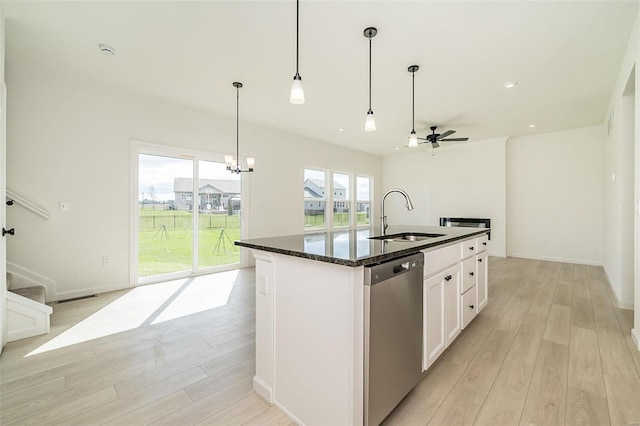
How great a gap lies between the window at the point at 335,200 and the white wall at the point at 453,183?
35.8 inches

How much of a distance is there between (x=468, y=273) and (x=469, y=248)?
0.22 m

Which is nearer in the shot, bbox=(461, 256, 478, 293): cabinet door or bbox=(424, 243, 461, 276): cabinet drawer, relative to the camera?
bbox=(424, 243, 461, 276): cabinet drawer

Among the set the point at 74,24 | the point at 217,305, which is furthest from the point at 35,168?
the point at 217,305

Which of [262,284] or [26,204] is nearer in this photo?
[262,284]

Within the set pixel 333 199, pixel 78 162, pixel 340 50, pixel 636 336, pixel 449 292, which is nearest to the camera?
pixel 449 292

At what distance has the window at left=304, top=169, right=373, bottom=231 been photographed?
21.0 ft

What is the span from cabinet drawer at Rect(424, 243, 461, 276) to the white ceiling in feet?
6.23

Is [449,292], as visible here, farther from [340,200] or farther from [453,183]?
[453,183]

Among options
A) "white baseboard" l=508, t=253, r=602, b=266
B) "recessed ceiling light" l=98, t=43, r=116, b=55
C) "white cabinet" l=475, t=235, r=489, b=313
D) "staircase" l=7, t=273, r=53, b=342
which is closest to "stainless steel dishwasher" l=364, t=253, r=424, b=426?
"white cabinet" l=475, t=235, r=489, b=313

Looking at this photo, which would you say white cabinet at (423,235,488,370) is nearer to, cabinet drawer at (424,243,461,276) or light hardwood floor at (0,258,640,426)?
cabinet drawer at (424,243,461,276)

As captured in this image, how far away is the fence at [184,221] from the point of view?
4007mm

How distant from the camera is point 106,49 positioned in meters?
2.69

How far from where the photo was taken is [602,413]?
1.48 m

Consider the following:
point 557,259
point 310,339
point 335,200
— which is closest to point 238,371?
point 310,339
